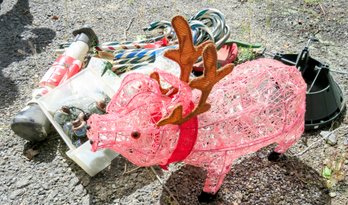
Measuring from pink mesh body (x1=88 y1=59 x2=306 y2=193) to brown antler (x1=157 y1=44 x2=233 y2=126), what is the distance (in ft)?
0.16

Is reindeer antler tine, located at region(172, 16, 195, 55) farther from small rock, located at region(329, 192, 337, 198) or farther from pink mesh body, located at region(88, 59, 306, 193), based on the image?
small rock, located at region(329, 192, 337, 198)

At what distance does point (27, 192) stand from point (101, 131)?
2.52 ft

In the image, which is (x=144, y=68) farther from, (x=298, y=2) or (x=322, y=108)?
(x=298, y=2)

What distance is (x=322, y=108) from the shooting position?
1855 millimetres

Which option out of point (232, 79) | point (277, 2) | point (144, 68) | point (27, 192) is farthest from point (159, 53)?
point (277, 2)

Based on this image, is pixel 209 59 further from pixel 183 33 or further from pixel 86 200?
pixel 86 200

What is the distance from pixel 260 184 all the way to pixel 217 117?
51 centimetres

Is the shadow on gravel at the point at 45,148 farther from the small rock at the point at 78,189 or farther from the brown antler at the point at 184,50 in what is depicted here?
the brown antler at the point at 184,50

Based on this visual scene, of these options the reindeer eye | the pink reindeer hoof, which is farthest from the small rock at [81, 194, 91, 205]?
the reindeer eye

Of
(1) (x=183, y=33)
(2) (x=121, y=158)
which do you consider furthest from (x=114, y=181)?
(1) (x=183, y=33)

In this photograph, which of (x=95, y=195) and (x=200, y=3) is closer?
(x=95, y=195)

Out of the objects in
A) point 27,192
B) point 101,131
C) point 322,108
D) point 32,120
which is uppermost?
point 101,131

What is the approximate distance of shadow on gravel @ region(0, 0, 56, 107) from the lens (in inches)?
91.7

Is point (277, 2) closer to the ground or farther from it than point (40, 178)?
farther from it
